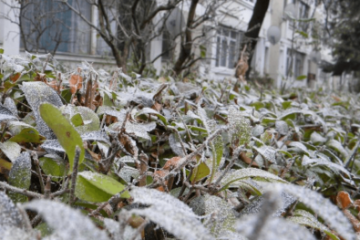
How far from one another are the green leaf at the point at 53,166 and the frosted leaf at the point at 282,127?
3.13 ft

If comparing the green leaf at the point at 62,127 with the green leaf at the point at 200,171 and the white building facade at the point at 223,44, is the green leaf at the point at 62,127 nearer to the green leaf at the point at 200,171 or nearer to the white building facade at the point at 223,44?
the green leaf at the point at 200,171

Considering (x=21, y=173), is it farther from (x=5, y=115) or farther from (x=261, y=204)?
(x=261, y=204)

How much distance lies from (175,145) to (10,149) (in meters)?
0.37

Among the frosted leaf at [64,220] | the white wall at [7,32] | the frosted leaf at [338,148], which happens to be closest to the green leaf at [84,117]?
the frosted leaf at [64,220]

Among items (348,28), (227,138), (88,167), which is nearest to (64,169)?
(88,167)

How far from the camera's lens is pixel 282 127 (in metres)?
1.47

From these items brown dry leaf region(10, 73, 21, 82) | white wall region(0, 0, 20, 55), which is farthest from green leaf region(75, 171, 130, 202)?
white wall region(0, 0, 20, 55)

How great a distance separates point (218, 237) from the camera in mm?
544

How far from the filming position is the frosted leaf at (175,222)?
377mm

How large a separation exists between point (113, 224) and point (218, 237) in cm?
17

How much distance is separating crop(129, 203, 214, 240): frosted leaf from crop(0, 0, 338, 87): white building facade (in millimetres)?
2851

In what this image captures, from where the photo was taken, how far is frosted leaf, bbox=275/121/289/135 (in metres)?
1.45

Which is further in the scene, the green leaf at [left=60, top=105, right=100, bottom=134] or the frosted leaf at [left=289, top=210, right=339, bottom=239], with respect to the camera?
the green leaf at [left=60, top=105, right=100, bottom=134]

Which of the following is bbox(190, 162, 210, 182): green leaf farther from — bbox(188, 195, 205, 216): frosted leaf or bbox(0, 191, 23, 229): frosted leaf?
bbox(0, 191, 23, 229): frosted leaf
